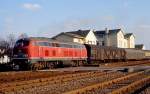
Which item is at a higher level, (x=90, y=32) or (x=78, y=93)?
(x=90, y=32)

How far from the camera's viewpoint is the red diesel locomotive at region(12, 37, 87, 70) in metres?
32.5

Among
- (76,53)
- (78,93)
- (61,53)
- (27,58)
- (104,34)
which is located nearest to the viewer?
(78,93)

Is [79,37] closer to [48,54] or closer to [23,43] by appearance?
[48,54]

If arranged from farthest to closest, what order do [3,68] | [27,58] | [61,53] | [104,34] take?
[104,34] → [61,53] → [3,68] → [27,58]

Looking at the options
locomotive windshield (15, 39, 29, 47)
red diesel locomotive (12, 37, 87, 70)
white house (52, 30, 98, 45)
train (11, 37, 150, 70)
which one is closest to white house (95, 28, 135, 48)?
white house (52, 30, 98, 45)

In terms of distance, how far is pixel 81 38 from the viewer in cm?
9344

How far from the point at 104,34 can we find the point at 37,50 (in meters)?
80.2

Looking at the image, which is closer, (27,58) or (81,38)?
(27,58)

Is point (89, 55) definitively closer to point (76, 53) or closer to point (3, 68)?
point (76, 53)

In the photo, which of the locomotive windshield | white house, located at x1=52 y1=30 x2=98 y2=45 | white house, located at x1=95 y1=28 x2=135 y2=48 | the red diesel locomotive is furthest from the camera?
white house, located at x1=95 y1=28 x2=135 y2=48

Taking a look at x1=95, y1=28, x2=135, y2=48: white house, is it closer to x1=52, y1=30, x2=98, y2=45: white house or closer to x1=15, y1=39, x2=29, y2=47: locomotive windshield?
x1=52, y1=30, x2=98, y2=45: white house

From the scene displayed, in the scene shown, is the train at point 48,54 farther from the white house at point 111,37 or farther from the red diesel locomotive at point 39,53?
the white house at point 111,37

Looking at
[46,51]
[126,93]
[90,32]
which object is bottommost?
[126,93]

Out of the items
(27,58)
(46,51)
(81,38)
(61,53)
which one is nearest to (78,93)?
(27,58)
